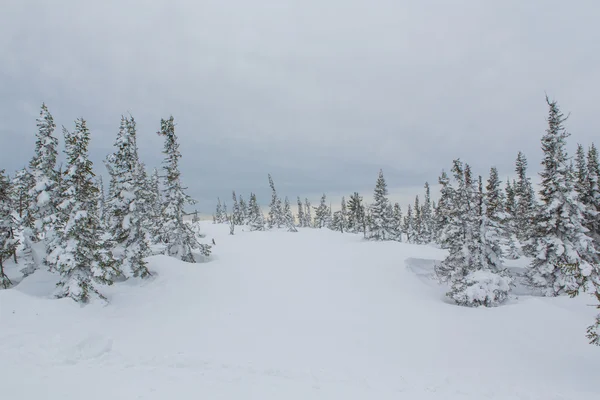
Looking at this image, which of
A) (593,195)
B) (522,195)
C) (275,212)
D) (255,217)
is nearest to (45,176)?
(593,195)

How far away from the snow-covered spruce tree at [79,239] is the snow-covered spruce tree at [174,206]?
394 inches

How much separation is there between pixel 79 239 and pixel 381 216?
1787 inches

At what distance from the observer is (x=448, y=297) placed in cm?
2211

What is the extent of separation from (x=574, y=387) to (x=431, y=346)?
4.98 metres

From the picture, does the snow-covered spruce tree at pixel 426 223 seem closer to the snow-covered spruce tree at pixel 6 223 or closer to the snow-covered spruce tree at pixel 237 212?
the snow-covered spruce tree at pixel 237 212

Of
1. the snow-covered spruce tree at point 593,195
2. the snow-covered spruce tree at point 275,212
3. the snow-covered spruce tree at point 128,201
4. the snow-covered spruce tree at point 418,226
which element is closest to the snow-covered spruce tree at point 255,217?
the snow-covered spruce tree at point 275,212

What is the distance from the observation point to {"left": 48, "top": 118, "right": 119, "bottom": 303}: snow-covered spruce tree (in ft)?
51.6

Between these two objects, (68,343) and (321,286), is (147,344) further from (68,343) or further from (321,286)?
(321,286)

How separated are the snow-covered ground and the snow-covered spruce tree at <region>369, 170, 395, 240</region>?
29.2m

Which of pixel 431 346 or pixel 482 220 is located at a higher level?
pixel 482 220

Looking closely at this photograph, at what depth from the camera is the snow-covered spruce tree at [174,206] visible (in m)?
27.7

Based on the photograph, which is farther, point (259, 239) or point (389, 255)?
point (259, 239)

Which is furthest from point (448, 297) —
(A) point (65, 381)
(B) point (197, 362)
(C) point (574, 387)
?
(A) point (65, 381)

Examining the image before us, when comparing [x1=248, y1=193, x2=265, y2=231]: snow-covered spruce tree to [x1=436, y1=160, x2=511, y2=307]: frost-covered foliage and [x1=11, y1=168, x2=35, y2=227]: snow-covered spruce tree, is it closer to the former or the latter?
[x1=11, y1=168, x2=35, y2=227]: snow-covered spruce tree
